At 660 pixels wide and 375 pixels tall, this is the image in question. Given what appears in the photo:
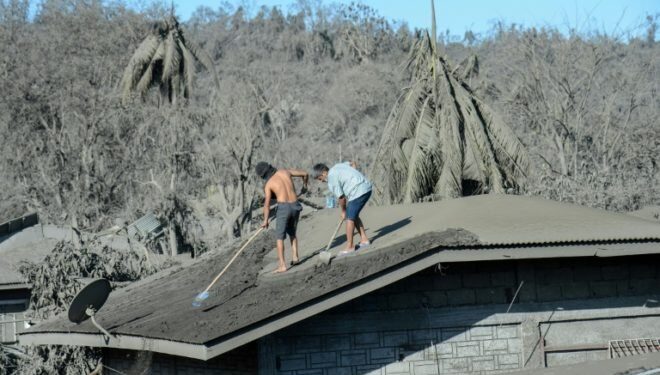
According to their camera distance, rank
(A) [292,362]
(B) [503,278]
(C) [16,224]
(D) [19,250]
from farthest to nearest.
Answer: (C) [16,224], (D) [19,250], (B) [503,278], (A) [292,362]

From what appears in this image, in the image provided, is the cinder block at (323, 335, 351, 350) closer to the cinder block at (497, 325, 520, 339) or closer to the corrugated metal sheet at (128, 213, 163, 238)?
the cinder block at (497, 325, 520, 339)

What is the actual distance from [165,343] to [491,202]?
5133 millimetres

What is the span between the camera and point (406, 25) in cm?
8056

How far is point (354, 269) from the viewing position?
38.4ft

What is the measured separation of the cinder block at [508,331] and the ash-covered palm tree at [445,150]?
28.0 ft

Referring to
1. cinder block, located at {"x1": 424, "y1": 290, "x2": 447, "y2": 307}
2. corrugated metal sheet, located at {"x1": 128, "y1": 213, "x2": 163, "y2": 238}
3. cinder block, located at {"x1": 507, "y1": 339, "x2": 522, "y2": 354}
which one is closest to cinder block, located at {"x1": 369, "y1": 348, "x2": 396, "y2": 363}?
cinder block, located at {"x1": 424, "y1": 290, "x2": 447, "y2": 307}

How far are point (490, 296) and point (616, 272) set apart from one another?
1671 mm

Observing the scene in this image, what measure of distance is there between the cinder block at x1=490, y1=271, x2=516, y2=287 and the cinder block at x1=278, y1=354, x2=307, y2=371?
245 centimetres

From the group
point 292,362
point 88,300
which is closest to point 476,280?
point 292,362

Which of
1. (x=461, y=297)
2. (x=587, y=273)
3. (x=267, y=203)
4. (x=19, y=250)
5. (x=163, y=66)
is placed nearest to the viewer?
(x=461, y=297)

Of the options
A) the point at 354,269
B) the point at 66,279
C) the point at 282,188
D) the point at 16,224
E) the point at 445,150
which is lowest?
the point at 354,269

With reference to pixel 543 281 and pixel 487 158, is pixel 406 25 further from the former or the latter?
pixel 543 281

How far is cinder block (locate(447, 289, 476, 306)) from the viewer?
40.3 ft

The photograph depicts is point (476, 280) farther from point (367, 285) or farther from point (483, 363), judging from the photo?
point (367, 285)
